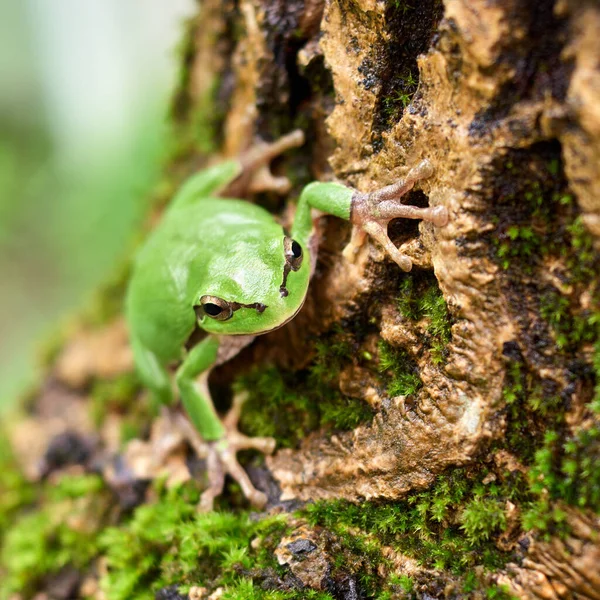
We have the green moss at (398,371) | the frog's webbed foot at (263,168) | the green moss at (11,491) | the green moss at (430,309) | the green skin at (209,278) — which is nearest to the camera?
the green moss at (430,309)

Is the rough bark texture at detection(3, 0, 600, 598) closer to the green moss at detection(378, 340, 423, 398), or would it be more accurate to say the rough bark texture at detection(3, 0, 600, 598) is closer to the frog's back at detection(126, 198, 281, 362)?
the green moss at detection(378, 340, 423, 398)

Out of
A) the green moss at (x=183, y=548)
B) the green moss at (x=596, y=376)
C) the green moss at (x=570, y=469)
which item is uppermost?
the green moss at (x=596, y=376)

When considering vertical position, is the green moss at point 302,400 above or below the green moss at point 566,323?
below

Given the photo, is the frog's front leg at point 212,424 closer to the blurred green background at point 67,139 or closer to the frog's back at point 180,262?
the frog's back at point 180,262

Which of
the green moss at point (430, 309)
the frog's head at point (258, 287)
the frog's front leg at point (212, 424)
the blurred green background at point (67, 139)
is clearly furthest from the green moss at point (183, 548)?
the blurred green background at point (67, 139)

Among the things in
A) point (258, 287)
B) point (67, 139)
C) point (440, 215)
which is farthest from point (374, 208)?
point (67, 139)

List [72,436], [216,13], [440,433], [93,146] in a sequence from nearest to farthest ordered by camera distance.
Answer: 1. [440,433]
2. [216,13]
3. [72,436]
4. [93,146]

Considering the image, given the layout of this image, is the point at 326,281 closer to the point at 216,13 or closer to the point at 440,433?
the point at 440,433

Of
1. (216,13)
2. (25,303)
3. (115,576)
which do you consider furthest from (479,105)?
(25,303)
